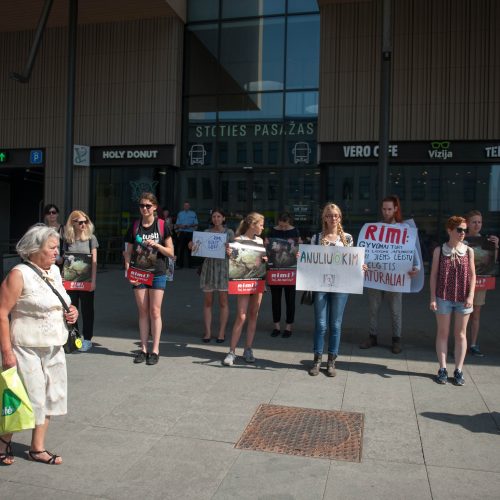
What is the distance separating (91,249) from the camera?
23.0 ft

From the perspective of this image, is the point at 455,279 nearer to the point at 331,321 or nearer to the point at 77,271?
the point at 331,321

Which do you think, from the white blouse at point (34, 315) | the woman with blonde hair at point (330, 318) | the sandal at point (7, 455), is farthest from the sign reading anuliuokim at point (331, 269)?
the sandal at point (7, 455)

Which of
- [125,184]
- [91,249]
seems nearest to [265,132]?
[125,184]

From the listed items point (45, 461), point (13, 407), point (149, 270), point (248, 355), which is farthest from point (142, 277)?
point (13, 407)

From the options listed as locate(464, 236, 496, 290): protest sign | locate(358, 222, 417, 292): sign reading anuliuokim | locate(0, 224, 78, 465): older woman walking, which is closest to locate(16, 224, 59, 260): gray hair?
locate(0, 224, 78, 465): older woman walking

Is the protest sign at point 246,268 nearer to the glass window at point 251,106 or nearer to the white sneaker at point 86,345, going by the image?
the white sneaker at point 86,345

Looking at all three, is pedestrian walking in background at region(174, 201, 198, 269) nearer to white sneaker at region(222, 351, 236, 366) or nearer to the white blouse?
white sneaker at region(222, 351, 236, 366)

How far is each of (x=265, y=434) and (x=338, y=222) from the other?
2.66 metres

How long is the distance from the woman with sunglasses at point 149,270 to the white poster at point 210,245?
95 centimetres

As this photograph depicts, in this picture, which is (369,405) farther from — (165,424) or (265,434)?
(165,424)

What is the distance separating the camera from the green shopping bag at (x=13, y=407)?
135 inches

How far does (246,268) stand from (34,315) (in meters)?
3.03

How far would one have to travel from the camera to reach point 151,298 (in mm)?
6328

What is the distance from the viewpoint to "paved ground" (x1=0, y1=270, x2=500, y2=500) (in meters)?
3.51
